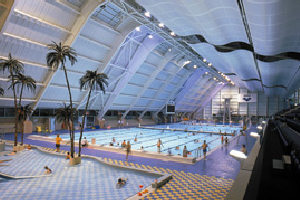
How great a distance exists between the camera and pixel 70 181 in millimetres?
9930

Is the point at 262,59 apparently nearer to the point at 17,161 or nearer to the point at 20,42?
the point at 17,161

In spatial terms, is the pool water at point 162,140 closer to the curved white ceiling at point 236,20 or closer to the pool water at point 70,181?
the pool water at point 70,181

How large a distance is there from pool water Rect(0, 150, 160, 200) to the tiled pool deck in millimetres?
1234

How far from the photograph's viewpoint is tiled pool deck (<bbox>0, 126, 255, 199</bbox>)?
26.6ft

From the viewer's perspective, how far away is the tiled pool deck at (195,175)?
8.10m

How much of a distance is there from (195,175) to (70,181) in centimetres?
582

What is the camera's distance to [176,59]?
35625 millimetres

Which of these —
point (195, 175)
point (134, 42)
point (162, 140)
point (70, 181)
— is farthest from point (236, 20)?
point (134, 42)

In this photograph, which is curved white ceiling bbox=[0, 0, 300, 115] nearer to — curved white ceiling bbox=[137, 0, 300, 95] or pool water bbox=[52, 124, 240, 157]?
curved white ceiling bbox=[137, 0, 300, 95]

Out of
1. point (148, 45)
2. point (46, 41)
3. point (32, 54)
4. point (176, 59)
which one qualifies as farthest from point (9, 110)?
point (176, 59)

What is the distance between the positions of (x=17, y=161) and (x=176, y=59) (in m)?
27.6

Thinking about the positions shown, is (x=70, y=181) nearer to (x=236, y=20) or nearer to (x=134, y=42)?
(x=236, y=20)

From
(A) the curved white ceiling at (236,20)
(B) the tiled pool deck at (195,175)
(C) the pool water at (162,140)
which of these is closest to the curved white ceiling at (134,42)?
(A) the curved white ceiling at (236,20)

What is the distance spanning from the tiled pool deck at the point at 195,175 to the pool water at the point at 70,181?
4.05 ft
